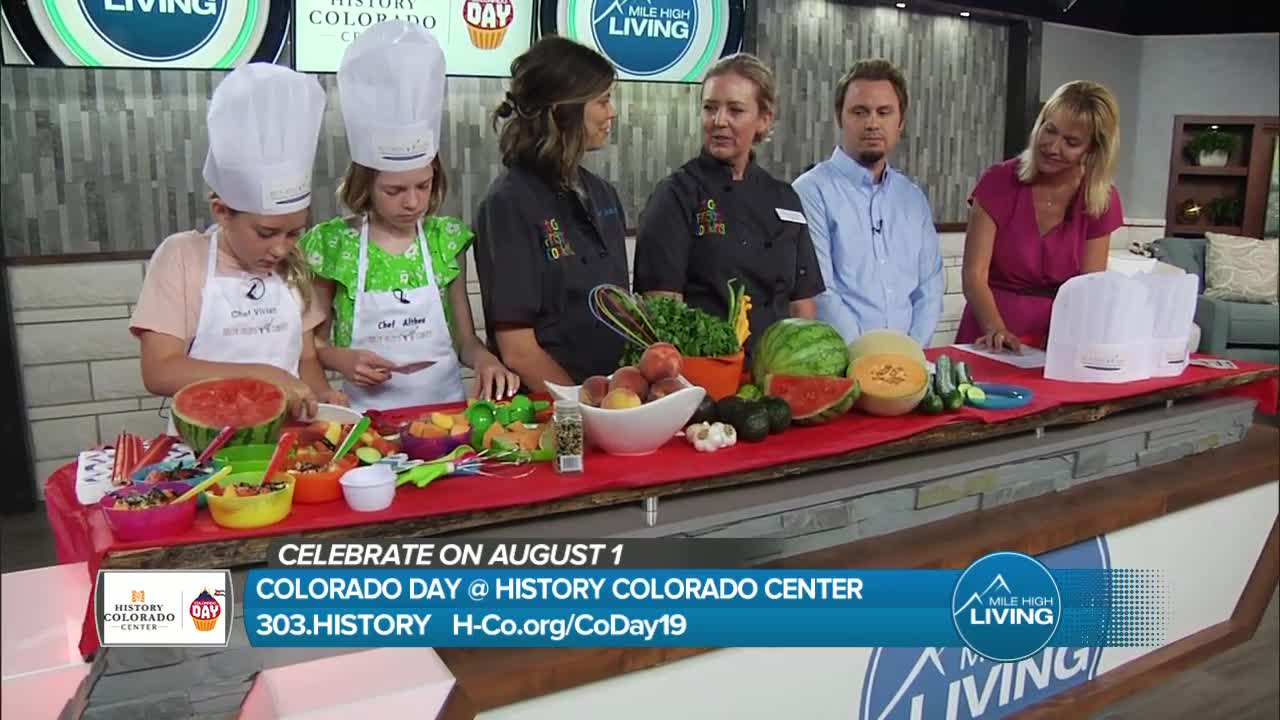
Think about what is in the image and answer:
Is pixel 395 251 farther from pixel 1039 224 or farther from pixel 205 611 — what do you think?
pixel 1039 224

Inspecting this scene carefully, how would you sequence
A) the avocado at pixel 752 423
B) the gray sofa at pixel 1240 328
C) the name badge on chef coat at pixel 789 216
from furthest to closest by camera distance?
the gray sofa at pixel 1240 328 < the name badge on chef coat at pixel 789 216 < the avocado at pixel 752 423

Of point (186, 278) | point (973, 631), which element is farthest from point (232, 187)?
point (973, 631)

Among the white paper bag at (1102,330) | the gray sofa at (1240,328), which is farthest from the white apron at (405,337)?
the gray sofa at (1240,328)

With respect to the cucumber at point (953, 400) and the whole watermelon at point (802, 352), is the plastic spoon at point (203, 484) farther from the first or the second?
the cucumber at point (953, 400)

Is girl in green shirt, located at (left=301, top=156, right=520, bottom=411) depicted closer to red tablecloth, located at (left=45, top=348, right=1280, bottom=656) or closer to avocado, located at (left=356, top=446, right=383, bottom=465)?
red tablecloth, located at (left=45, top=348, right=1280, bottom=656)

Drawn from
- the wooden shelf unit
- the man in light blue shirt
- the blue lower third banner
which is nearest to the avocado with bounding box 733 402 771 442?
the blue lower third banner

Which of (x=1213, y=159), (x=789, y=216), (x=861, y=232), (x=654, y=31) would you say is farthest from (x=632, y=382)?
(x=654, y=31)

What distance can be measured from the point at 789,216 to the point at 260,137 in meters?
1.28

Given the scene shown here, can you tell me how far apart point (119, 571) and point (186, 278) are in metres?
0.81

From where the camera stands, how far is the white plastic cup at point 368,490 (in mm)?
1298

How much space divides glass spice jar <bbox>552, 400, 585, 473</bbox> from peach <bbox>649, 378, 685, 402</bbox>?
145 mm

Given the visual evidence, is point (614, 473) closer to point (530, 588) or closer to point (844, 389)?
point (530, 588)

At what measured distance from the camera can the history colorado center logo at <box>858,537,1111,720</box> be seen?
5.52ft

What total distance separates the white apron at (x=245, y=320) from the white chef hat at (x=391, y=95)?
304 millimetres
